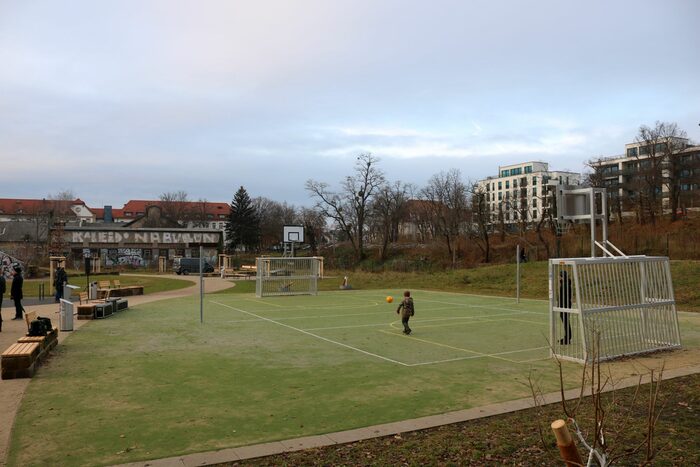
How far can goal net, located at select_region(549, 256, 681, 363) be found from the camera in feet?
36.7

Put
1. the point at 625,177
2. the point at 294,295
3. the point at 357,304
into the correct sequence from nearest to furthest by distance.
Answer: the point at 357,304 → the point at 294,295 → the point at 625,177

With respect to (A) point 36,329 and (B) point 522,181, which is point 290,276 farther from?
(B) point 522,181

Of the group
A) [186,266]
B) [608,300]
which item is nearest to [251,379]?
[608,300]

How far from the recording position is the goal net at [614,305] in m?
11.2

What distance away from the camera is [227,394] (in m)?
8.85

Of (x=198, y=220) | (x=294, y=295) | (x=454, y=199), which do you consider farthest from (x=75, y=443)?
(x=198, y=220)

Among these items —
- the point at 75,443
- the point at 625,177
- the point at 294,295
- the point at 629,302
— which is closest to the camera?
the point at 75,443

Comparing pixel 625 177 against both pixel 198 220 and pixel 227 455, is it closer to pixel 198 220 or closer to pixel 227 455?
pixel 198 220

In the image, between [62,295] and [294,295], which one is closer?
[62,295]

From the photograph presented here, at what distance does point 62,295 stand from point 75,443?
69.2 ft

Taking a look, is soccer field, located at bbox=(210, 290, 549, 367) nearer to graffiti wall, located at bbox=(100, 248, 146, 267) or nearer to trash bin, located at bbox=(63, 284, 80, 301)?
trash bin, located at bbox=(63, 284, 80, 301)

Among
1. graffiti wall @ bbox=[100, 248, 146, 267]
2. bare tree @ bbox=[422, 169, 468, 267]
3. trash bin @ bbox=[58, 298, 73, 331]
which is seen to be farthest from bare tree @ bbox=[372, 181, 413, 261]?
trash bin @ bbox=[58, 298, 73, 331]

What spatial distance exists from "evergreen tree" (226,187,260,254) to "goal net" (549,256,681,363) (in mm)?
85017

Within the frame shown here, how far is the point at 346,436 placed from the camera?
21.7ft
